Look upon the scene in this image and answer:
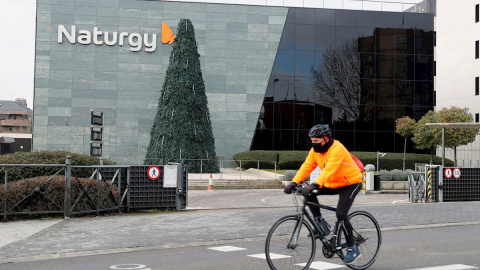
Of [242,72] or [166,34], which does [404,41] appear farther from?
[166,34]

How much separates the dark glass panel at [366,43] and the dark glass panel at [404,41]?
2.04 meters

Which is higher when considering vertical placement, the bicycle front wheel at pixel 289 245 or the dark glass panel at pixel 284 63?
the dark glass panel at pixel 284 63

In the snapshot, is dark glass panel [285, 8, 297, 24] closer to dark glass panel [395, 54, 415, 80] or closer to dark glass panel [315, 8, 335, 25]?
dark glass panel [315, 8, 335, 25]

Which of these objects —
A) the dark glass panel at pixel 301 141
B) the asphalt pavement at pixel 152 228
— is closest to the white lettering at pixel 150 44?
the dark glass panel at pixel 301 141

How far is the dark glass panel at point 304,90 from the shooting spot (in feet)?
146

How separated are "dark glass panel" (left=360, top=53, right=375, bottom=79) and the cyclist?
3925 cm

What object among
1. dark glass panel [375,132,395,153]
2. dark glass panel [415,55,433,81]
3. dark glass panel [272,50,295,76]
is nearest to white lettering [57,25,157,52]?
dark glass panel [272,50,295,76]

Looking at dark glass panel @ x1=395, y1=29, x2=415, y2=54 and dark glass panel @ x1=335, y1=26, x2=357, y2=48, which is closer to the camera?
dark glass panel @ x1=335, y1=26, x2=357, y2=48

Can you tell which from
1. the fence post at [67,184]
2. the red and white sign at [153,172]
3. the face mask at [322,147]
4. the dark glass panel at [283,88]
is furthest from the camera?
the dark glass panel at [283,88]

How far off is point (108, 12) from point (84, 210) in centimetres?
3131

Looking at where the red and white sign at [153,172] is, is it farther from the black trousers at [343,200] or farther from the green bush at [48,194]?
the black trousers at [343,200]

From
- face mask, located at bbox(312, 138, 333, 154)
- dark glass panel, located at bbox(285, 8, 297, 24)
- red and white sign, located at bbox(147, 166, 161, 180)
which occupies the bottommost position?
red and white sign, located at bbox(147, 166, 161, 180)

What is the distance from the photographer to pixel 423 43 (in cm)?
4675

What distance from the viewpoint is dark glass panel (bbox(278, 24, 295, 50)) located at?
44.8m
